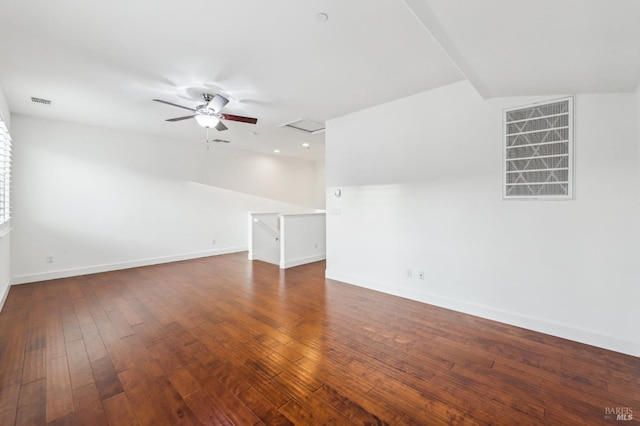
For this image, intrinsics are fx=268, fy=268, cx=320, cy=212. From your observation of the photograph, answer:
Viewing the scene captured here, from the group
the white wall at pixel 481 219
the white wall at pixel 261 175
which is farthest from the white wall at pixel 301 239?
the white wall at pixel 261 175

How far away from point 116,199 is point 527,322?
7109 mm

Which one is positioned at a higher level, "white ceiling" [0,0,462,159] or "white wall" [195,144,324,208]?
"white ceiling" [0,0,462,159]

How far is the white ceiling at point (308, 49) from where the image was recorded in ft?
5.51

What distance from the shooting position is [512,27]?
5.58 ft

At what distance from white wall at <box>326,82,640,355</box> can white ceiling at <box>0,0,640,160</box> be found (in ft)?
1.27

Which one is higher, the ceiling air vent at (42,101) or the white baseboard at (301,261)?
the ceiling air vent at (42,101)

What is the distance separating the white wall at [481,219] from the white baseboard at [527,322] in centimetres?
1

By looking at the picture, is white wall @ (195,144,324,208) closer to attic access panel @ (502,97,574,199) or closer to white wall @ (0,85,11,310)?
white wall @ (0,85,11,310)

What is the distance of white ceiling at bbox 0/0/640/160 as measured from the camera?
1680 millimetres

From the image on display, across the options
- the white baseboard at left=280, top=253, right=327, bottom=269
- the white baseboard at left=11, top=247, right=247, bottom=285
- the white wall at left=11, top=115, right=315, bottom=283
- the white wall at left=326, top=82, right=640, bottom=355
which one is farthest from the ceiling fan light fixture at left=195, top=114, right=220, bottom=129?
the white baseboard at left=11, top=247, right=247, bottom=285

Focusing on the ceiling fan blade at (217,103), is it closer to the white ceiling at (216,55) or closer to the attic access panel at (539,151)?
the white ceiling at (216,55)

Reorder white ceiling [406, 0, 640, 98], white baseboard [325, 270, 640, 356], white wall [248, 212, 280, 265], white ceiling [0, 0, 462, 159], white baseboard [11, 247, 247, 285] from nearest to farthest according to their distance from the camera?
white ceiling [406, 0, 640, 98] → white ceiling [0, 0, 462, 159] → white baseboard [325, 270, 640, 356] → white baseboard [11, 247, 247, 285] → white wall [248, 212, 280, 265]

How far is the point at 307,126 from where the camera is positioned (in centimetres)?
528

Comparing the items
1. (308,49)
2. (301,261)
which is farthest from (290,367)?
(301,261)
